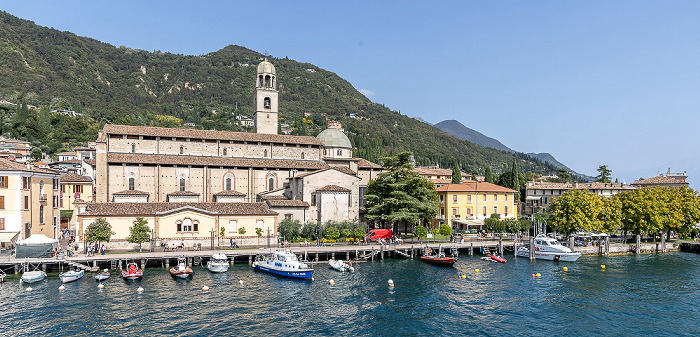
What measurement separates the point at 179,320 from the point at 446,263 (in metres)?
29.9

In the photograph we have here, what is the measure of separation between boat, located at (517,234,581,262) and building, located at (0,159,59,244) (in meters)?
57.9

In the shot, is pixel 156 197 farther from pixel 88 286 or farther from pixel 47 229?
pixel 88 286

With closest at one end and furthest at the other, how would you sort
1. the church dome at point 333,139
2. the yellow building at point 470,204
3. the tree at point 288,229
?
the tree at point 288,229 < the yellow building at point 470,204 < the church dome at point 333,139

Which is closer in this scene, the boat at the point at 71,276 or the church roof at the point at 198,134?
the boat at the point at 71,276

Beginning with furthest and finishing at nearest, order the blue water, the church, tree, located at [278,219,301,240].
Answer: tree, located at [278,219,301,240], the church, the blue water

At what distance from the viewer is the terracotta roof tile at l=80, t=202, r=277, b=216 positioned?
48.5 meters

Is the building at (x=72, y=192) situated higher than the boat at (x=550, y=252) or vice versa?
the building at (x=72, y=192)

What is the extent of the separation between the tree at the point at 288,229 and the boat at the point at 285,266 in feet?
34.7

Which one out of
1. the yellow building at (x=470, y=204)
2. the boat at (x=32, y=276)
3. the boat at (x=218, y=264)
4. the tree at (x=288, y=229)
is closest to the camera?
the boat at (x=32, y=276)

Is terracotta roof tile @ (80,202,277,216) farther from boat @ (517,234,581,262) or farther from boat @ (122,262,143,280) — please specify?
boat @ (517,234,581,262)

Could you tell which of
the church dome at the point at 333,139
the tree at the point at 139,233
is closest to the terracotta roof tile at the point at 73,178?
the tree at the point at 139,233

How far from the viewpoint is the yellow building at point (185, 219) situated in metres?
48.1

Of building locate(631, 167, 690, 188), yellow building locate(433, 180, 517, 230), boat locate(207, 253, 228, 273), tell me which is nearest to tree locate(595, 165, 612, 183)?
building locate(631, 167, 690, 188)

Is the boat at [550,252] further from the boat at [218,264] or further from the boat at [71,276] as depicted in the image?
the boat at [71,276]
